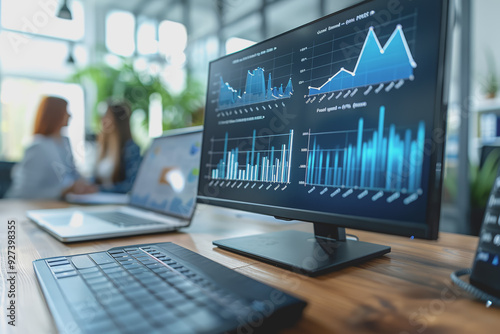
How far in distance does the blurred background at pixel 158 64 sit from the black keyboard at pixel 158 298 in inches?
73.4

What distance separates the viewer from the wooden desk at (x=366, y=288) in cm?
39

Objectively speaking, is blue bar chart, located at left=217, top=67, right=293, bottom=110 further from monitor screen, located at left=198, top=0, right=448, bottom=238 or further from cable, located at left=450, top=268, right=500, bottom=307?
cable, located at left=450, top=268, right=500, bottom=307

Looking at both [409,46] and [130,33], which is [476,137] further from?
[130,33]

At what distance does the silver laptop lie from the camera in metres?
0.88

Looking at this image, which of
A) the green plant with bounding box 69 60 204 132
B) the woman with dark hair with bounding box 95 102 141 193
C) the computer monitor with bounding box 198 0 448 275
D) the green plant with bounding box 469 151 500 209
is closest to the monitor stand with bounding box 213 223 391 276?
the computer monitor with bounding box 198 0 448 275

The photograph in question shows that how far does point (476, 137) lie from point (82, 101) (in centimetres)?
496

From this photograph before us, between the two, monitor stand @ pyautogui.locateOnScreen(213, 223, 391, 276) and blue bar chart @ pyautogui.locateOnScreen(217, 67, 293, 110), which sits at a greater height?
blue bar chart @ pyautogui.locateOnScreen(217, 67, 293, 110)

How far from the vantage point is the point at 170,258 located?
0.58m

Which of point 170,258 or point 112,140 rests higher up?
point 112,140

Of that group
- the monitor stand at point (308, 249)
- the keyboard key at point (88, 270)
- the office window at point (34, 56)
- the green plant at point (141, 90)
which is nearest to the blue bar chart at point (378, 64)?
the monitor stand at point (308, 249)

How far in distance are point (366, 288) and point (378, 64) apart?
354mm

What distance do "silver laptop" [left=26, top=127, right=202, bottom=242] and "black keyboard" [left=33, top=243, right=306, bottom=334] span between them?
1.06 feet

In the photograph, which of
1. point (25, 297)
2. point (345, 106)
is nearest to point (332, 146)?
point (345, 106)

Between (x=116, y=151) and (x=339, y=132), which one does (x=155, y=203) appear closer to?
(x=339, y=132)
